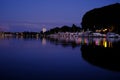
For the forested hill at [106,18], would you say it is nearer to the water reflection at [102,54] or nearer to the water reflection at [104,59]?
the water reflection at [102,54]

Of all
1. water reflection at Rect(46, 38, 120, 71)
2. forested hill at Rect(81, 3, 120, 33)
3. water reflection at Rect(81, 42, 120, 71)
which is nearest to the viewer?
water reflection at Rect(81, 42, 120, 71)

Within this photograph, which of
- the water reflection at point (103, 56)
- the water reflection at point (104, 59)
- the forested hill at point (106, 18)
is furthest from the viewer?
the forested hill at point (106, 18)

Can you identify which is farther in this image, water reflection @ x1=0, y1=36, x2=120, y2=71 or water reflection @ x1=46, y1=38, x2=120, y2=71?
water reflection @ x1=0, y1=36, x2=120, y2=71

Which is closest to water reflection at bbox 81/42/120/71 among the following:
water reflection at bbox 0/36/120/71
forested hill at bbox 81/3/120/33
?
water reflection at bbox 0/36/120/71

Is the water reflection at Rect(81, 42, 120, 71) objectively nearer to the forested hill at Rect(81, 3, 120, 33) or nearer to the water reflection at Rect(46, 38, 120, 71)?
the water reflection at Rect(46, 38, 120, 71)

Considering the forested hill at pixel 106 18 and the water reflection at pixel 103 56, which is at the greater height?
the forested hill at pixel 106 18

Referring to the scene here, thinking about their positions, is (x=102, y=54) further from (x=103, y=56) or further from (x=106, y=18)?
(x=106, y=18)

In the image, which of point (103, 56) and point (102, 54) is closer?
point (103, 56)

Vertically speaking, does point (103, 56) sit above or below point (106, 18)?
below

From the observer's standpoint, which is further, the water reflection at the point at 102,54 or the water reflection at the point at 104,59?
the water reflection at the point at 102,54

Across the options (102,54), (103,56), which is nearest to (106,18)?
(102,54)

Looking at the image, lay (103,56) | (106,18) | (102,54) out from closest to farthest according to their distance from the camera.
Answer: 1. (103,56)
2. (102,54)
3. (106,18)

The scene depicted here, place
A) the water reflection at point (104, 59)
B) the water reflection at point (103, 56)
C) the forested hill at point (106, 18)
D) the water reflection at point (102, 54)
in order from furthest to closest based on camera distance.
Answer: the forested hill at point (106, 18) → the water reflection at point (102, 54) → the water reflection at point (103, 56) → the water reflection at point (104, 59)

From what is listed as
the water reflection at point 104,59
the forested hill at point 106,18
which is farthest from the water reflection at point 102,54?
the forested hill at point 106,18
